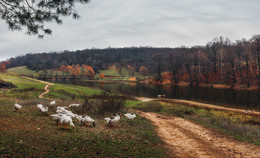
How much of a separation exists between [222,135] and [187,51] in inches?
3330

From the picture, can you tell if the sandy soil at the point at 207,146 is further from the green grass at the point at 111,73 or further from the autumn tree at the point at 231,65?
the green grass at the point at 111,73

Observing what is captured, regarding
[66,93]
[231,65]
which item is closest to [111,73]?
[231,65]

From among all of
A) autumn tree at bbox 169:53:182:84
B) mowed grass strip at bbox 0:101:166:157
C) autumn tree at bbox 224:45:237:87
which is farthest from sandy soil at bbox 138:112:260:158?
autumn tree at bbox 169:53:182:84

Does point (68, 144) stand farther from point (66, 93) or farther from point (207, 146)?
point (66, 93)

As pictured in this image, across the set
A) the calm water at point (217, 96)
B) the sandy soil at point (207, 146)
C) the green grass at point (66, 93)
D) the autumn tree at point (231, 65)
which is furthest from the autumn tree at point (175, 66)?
the sandy soil at point (207, 146)

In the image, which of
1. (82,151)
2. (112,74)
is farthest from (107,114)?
(112,74)

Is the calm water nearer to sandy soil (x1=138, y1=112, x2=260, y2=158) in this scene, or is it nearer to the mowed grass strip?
sandy soil (x1=138, y1=112, x2=260, y2=158)

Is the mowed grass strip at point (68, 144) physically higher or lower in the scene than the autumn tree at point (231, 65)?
lower

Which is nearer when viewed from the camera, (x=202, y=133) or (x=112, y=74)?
(x=202, y=133)

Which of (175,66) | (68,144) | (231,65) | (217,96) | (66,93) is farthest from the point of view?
(175,66)

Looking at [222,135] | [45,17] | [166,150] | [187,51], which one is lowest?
[222,135]

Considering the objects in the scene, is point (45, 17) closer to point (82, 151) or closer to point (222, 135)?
point (82, 151)

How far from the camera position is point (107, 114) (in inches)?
552

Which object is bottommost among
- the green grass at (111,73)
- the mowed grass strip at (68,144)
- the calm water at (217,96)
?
the calm water at (217,96)
